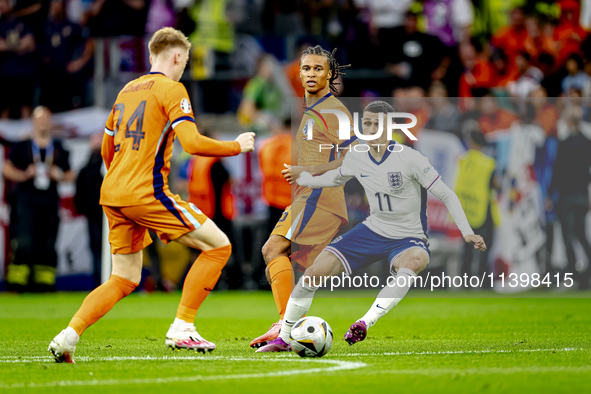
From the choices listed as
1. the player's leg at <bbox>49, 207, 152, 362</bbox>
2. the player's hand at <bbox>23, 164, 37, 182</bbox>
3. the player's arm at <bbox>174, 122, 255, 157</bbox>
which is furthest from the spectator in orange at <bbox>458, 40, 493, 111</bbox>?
the player's leg at <bbox>49, 207, 152, 362</bbox>

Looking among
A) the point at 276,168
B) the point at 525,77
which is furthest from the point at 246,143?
the point at 525,77

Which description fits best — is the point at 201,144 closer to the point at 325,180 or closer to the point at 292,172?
the point at 292,172

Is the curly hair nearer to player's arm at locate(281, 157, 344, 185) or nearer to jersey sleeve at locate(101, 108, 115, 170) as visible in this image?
player's arm at locate(281, 157, 344, 185)

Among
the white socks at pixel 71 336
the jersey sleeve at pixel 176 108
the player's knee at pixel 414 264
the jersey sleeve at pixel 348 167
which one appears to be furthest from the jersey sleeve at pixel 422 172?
the white socks at pixel 71 336

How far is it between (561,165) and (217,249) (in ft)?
25.3

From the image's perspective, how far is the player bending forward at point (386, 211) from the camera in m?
6.06

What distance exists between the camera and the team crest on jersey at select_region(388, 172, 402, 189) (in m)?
6.18

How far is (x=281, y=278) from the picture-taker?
6273mm

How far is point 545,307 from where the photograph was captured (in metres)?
9.80

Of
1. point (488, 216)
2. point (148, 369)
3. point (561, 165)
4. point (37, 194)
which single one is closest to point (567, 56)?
point (561, 165)

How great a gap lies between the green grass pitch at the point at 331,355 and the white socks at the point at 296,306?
28cm

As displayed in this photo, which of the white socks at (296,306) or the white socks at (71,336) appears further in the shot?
the white socks at (296,306)

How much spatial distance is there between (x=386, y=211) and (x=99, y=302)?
218cm

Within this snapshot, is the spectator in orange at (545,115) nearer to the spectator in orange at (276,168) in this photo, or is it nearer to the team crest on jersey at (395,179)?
the spectator in orange at (276,168)
